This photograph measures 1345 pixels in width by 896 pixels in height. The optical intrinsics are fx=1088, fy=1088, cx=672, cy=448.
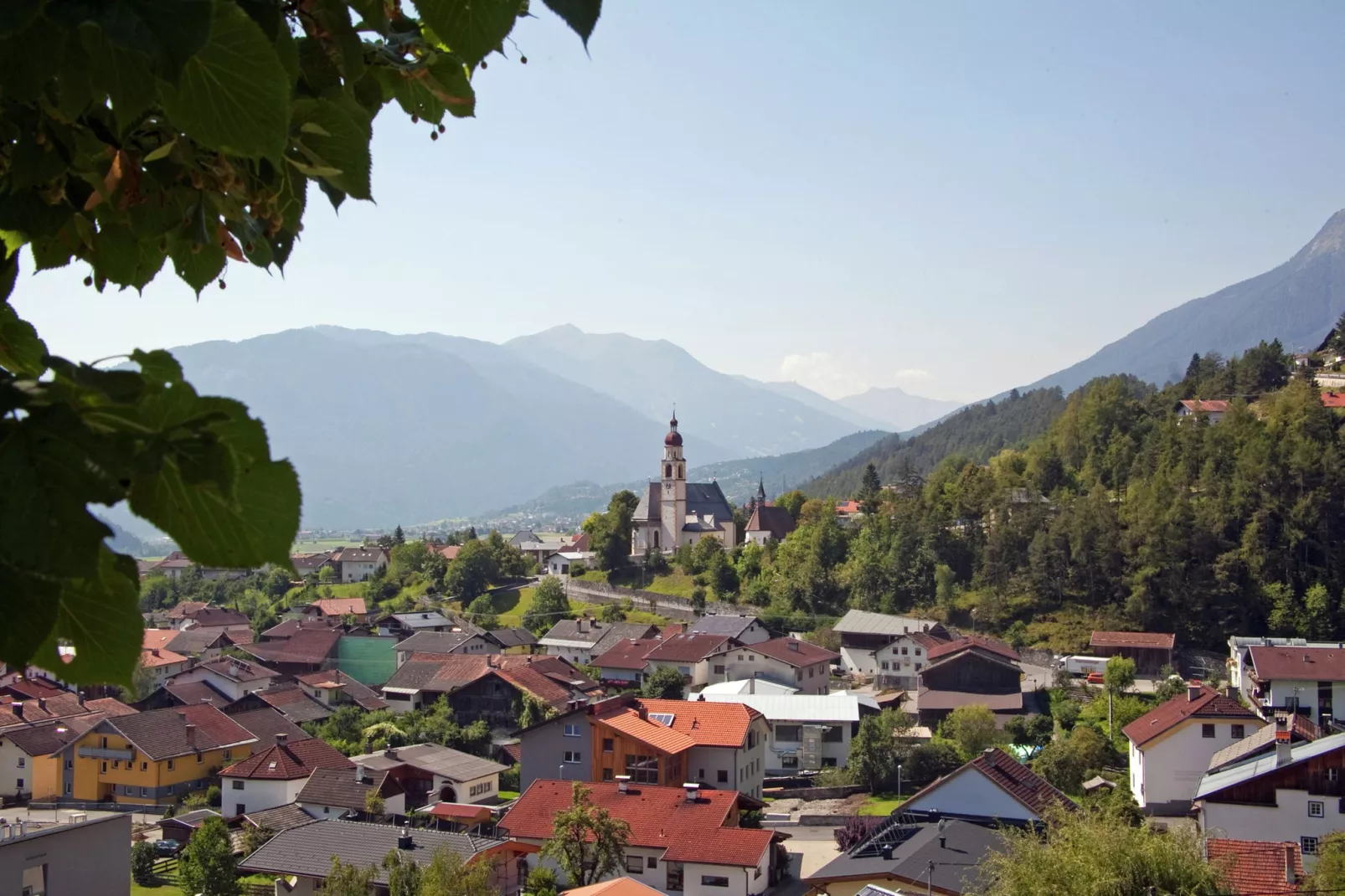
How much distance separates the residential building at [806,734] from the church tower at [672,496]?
102ft

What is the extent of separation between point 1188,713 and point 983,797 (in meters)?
8.01

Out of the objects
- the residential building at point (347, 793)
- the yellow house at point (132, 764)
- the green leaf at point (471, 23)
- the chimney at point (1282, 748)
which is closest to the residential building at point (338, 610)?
the yellow house at point (132, 764)

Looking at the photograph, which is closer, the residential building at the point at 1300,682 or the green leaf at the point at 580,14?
the green leaf at the point at 580,14

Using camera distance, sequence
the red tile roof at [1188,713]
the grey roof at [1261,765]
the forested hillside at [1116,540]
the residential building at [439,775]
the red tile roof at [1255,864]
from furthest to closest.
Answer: the forested hillside at [1116,540] → the residential building at [439,775] → the red tile roof at [1188,713] → the grey roof at [1261,765] → the red tile roof at [1255,864]

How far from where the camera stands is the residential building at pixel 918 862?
46.4 feet

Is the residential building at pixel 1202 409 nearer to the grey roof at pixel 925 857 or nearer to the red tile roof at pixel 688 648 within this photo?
the red tile roof at pixel 688 648

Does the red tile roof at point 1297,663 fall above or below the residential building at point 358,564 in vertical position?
below

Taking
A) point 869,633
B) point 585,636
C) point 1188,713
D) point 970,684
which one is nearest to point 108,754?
point 585,636

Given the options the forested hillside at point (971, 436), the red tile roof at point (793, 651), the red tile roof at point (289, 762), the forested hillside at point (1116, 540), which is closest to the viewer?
the red tile roof at point (289, 762)

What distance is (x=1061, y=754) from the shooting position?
Result: 973 inches

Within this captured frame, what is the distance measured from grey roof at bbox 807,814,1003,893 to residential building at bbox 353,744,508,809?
35.2 ft

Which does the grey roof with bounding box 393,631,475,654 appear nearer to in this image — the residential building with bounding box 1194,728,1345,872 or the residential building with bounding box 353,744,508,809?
the residential building with bounding box 353,744,508,809

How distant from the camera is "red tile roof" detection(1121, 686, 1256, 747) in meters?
24.0

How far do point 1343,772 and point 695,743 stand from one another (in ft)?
39.7
